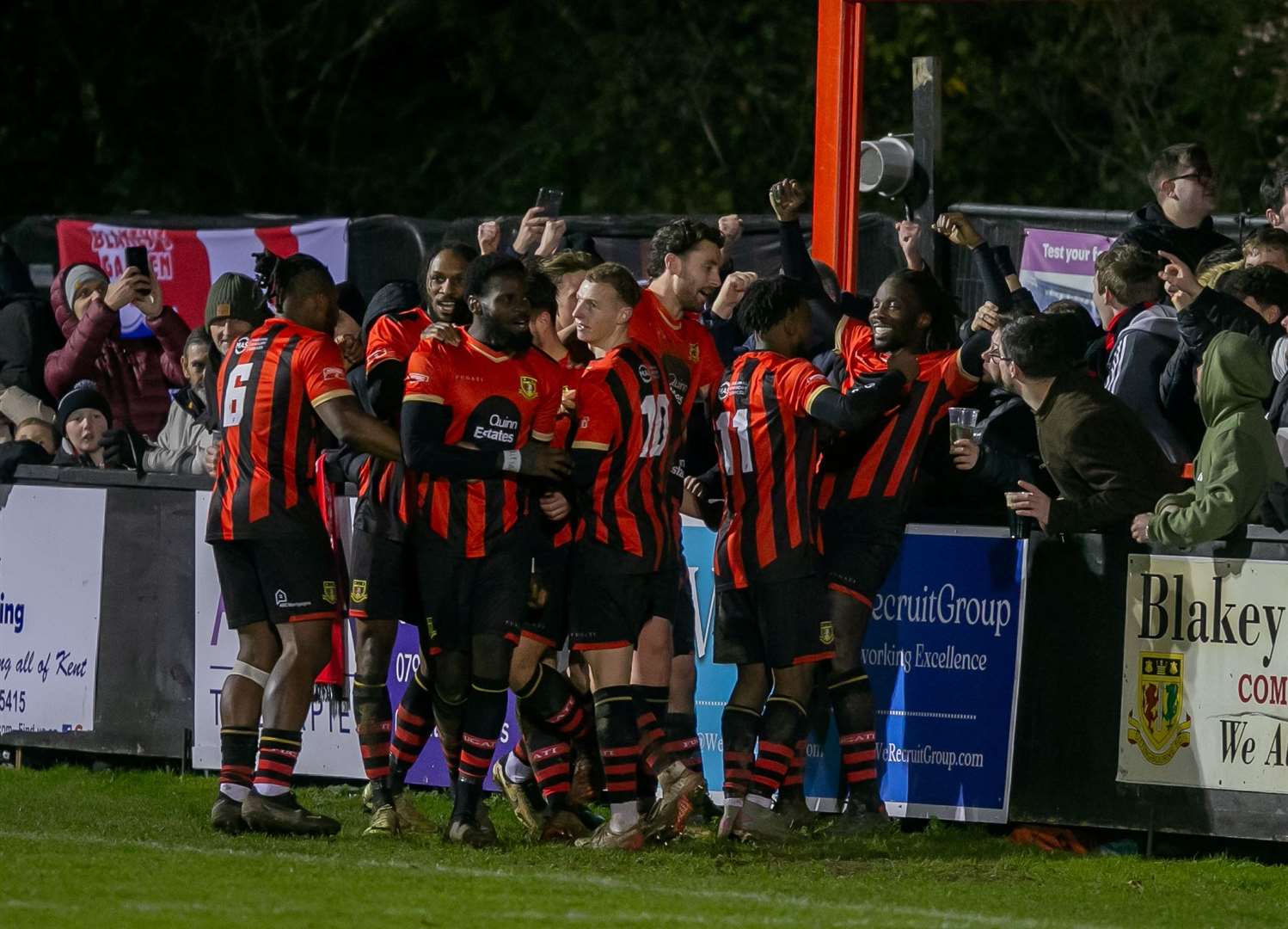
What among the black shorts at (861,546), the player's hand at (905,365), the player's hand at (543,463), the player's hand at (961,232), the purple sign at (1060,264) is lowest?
the black shorts at (861,546)

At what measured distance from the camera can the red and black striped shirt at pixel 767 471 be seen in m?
8.42

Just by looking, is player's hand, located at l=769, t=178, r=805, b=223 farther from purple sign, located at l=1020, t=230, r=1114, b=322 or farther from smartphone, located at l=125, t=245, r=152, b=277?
purple sign, located at l=1020, t=230, r=1114, b=322

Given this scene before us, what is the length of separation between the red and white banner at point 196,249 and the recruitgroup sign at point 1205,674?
8217mm

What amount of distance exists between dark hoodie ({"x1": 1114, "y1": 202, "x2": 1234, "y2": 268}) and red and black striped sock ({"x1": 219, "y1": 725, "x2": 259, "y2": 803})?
14.6 ft

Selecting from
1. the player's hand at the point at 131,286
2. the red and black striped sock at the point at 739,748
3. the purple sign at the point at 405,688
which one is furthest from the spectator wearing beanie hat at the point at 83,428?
the red and black striped sock at the point at 739,748

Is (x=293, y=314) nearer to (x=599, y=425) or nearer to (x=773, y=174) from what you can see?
(x=599, y=425)

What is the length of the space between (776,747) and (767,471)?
3.54 ft

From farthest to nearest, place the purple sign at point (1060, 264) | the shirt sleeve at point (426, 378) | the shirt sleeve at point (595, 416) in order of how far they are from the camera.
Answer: the purple sign at point (1060, 264) < the shirt sleeve at point (595, 416) < the shirt sleeve at point (426, 378)

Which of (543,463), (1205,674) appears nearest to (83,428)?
(543,463)

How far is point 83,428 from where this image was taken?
1070cm

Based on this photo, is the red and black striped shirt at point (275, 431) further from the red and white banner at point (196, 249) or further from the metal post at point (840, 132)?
the red and white banner at point (196, 249)

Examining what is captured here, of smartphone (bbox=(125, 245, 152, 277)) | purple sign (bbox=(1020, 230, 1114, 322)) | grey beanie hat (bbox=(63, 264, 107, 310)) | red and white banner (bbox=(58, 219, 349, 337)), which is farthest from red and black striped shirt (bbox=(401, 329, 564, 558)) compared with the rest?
red and white banner (bbox=(58, 219, 349, 337))

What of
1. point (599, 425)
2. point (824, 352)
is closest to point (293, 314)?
point (599, 425)

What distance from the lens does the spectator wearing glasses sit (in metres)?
9.96
